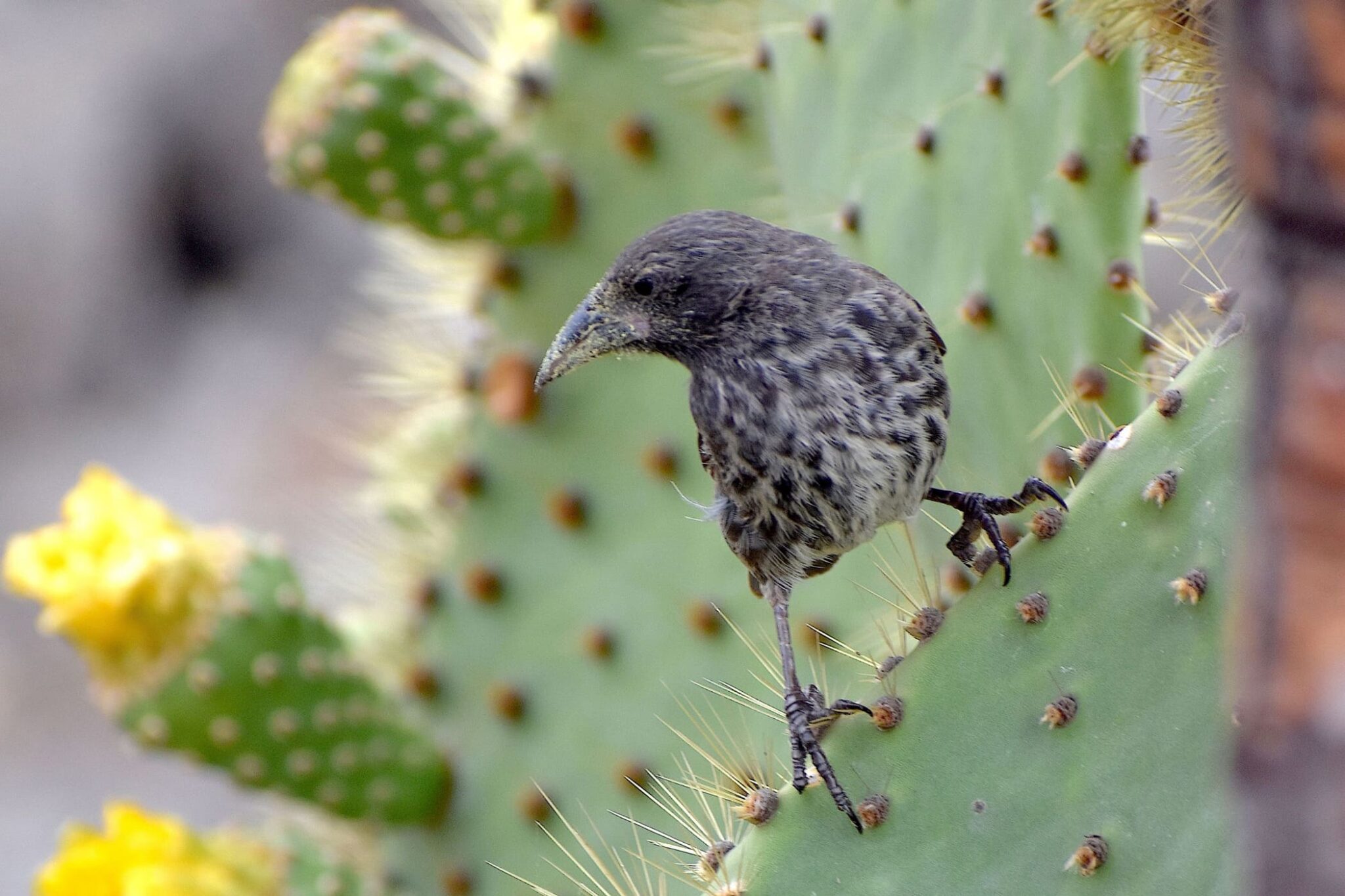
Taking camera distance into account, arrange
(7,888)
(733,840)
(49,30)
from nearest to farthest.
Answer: (733,840), (7,888), (49,30)

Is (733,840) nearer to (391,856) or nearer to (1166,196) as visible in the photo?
(391,856)

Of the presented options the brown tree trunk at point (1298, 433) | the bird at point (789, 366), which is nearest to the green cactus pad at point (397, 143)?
the bird at point (789, 366)

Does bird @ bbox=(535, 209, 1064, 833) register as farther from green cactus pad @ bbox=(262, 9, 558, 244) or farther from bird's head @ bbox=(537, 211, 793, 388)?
green cactus pad @ bbox=(262, 9, 558, 244)

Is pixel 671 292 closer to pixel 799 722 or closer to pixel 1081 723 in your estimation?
pixel 799 722

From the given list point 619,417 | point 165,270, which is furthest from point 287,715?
point 165,270

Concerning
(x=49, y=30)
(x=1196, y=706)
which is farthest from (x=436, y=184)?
(x=49, y=30)

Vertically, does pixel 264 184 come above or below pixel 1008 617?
above

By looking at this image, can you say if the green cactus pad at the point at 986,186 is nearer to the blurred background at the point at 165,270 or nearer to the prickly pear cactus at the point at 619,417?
the prickly pear cactus at the point at 619,417
